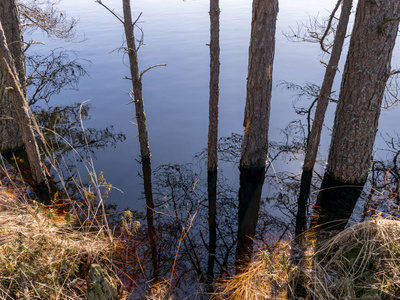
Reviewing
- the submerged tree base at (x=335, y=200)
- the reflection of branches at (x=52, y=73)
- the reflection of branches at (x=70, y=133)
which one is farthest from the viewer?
the reflection of branches at (x=52, y=73)

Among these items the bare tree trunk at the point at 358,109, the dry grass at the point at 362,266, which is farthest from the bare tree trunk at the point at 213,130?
the bare tree trunk at the point at 358,109

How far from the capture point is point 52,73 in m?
13.8

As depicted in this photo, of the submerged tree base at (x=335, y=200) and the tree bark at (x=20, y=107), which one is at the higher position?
the tree bark at (x=20, y=107)

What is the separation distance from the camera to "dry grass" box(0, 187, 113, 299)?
343 cm

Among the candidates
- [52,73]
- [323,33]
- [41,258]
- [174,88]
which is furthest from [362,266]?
[52,73]

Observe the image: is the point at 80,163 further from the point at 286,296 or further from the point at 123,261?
the point at 286,296

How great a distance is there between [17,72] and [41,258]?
4.90 m

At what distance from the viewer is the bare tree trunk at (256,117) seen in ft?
20.0

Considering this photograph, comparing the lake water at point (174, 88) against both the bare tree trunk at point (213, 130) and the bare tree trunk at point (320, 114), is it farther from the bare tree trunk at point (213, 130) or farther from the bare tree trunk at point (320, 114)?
the bare tree trunk at point (320, 114)

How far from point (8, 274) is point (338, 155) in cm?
613

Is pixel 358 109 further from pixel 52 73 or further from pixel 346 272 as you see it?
Answer: pixel 52 73

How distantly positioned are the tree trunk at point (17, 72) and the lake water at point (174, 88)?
7.38 ft

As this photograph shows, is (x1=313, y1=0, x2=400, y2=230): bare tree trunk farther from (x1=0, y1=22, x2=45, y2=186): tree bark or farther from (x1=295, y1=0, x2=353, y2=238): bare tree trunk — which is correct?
(x1=0, y1=22, x2=45, y2=186): tree bark

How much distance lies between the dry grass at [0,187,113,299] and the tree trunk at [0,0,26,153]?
3681 mm
